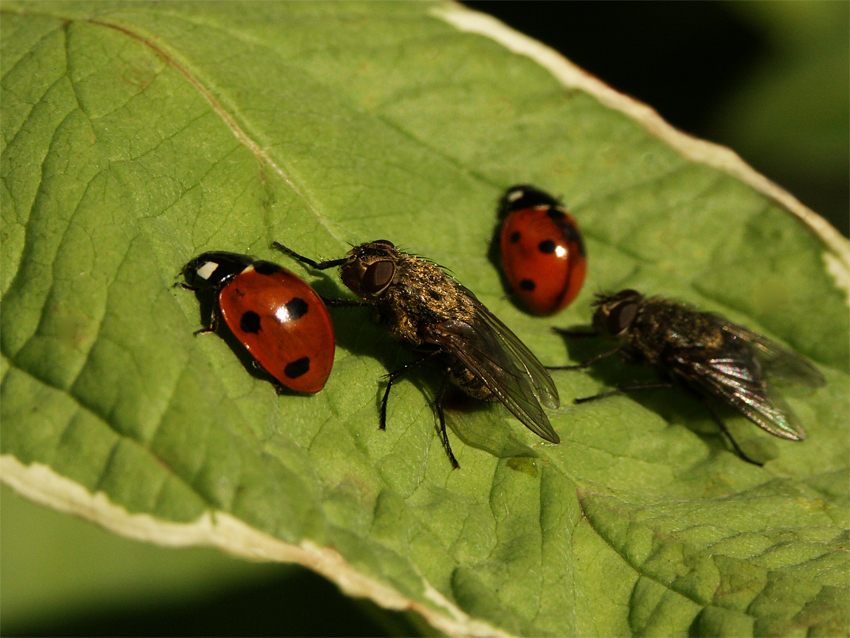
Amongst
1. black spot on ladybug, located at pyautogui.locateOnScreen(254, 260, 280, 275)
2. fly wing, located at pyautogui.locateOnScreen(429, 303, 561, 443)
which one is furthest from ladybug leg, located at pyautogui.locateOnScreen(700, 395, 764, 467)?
black spot on ladybug, located at pyautogui.locateOnScreen(254, 260, 280, 275)

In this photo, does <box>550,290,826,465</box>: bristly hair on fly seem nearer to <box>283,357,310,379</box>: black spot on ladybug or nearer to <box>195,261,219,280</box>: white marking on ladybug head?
<box>283,357,310,379</box>: black spot on ladybug

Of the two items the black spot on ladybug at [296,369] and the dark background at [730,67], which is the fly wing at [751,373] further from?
the dark background at [730,67]

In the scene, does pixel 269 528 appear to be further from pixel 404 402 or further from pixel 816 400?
pixel 816 400

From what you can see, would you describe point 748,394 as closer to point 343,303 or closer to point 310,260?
point 343,303

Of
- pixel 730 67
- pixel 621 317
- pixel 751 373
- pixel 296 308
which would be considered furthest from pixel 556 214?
pixel 730 67

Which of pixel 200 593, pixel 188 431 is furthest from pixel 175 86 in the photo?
pixel 200 593

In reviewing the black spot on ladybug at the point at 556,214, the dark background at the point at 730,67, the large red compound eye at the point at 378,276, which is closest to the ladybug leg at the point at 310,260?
the large red compound eye at the point at 378,276
